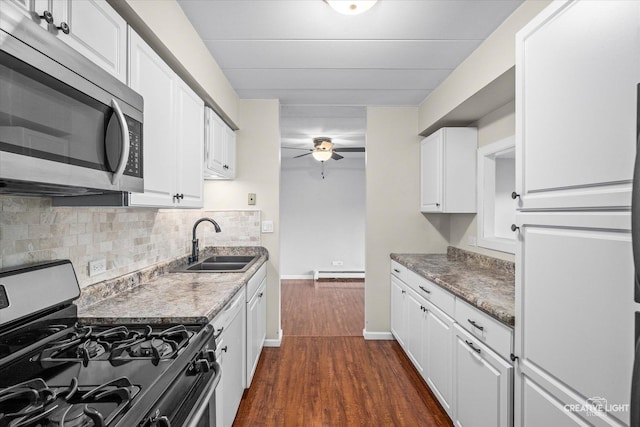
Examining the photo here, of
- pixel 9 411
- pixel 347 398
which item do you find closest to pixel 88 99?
pixel 9 411

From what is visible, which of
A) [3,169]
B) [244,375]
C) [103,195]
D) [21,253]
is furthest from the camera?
[244,375]

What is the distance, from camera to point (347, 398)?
→ 92.9 inches

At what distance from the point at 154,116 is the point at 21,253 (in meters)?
0.76

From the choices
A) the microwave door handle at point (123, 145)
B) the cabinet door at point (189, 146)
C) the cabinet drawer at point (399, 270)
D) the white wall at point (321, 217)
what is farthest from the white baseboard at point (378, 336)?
the white wall at point (321, 217)

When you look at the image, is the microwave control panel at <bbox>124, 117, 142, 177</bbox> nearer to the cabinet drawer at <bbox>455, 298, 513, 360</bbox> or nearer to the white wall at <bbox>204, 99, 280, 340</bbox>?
the cabinet drawer at <bbox>455, 298, 513, 360</bbox>

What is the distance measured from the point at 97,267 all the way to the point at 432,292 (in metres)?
2.01

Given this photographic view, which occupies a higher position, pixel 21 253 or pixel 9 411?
pixel 21 253

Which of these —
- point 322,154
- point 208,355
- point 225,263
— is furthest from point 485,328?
point 322,154

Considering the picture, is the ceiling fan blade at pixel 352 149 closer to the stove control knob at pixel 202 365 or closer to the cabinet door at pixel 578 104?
the cabinet door at pixel 578 104

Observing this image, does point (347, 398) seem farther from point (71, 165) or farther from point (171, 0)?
point (171, 0)

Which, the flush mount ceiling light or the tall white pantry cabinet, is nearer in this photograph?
the tall white pantry cabinet

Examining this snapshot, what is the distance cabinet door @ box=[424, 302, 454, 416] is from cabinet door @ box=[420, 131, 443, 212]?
1.07 metres

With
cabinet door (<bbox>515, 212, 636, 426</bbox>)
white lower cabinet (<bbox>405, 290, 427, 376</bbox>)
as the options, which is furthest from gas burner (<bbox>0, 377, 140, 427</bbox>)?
white lower cabinet (<bbox>405, 290, 427, 376</bbox>)

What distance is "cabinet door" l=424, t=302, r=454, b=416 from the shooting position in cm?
204
